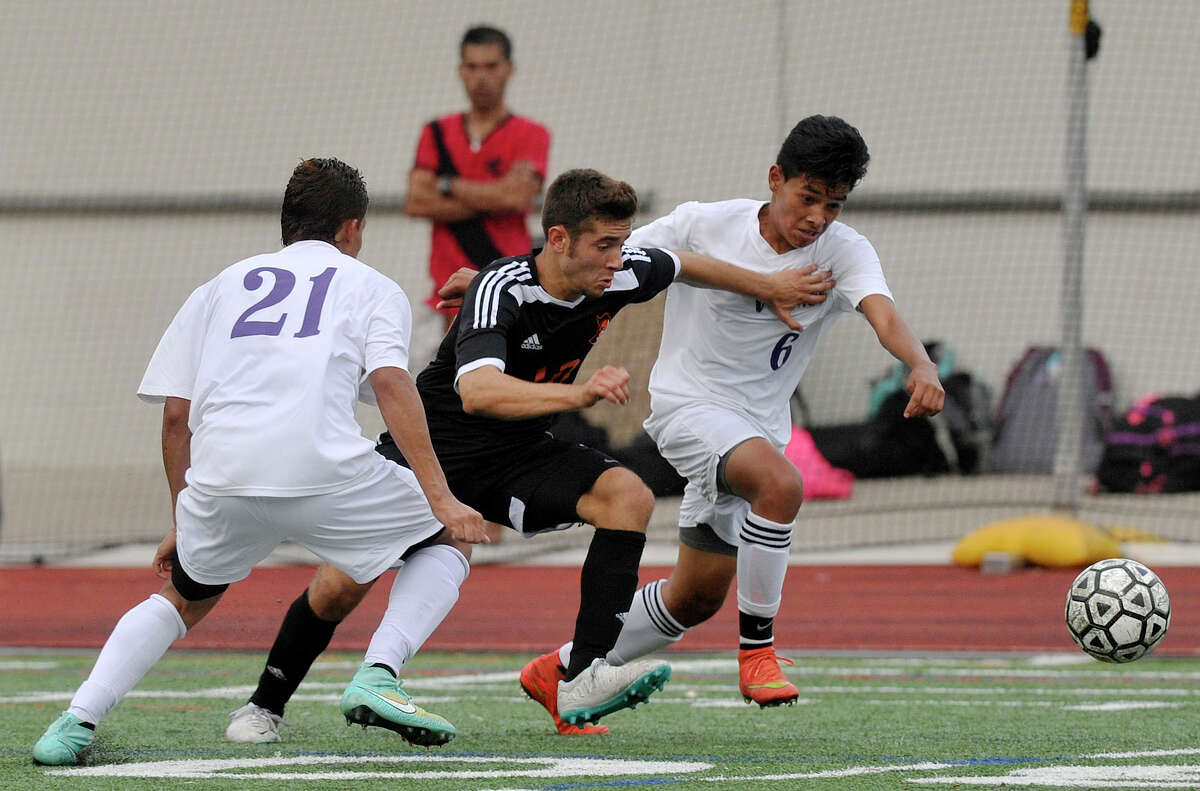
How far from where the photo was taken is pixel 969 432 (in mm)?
14492

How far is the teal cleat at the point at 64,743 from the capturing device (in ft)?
13.9

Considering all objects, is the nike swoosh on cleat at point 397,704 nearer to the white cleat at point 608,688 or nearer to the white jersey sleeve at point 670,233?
the white cleat at point 608,688

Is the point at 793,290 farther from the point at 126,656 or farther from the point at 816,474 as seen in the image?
the point at 816,474

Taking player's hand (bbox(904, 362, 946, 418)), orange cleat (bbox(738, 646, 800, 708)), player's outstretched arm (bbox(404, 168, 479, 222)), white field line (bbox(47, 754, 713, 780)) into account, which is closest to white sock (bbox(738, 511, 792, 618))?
orange cleat (bbox(738, 646, 800, 708))

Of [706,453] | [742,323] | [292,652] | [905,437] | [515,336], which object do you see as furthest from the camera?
[905,437]

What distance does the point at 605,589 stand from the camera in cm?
484

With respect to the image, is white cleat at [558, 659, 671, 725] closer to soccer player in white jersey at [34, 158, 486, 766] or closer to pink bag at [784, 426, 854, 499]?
soccer player in white jersey at [34, 158, 486, 766]

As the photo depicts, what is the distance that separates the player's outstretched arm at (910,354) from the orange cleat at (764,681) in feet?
2.85

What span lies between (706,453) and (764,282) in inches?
22.7

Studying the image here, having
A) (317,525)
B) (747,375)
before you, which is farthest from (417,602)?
(747,375)

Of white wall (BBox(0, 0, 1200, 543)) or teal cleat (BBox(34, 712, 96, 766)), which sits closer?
teal cleat (BBox(34, 712, 96, 766))

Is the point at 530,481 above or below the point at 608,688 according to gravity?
above

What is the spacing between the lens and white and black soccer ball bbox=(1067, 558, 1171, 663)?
5277mm

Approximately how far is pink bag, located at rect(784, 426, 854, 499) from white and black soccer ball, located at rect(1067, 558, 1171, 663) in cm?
797
